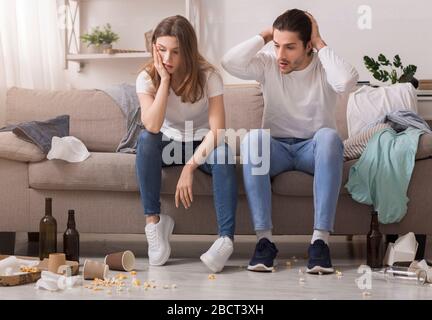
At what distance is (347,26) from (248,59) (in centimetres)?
166

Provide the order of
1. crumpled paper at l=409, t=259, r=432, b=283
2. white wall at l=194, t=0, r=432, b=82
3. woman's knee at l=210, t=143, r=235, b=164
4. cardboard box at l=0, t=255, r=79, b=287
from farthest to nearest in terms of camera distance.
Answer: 1. white wall at l=194, t=0, r=432, b=82
2. woman's knee at l=210, t=143, r=235, b=164
3. crumpled paper at l=409, t=259, r=432, b=283
4. cardboard box at l=0, t=255, r=79, b=287

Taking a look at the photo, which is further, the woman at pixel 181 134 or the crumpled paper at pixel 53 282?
the woman at pixel 181 134

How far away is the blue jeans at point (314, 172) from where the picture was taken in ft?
8.96

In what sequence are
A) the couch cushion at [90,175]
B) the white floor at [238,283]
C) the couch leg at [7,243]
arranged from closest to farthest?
the white floor at [238,283]
the couch cushion at [90,175]
the couch leg at [7,243]

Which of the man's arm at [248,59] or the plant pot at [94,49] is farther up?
the plant pot at [94,49]

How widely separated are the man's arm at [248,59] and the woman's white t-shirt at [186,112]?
0.32 ft

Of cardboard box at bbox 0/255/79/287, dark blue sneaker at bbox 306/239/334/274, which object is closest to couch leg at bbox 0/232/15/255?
cardboard box at bbox 0/255/79/287

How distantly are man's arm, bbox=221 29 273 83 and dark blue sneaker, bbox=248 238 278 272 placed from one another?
69 cm

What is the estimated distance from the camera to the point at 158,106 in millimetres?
2859

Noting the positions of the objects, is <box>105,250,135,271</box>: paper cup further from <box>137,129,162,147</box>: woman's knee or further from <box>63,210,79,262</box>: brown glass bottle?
<box>137,129,162,147</box>: woman's knee

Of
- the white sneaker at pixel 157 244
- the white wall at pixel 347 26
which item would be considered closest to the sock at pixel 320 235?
the white sneaker at pixel 157 244

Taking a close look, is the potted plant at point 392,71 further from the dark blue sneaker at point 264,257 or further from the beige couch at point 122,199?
the dark blue sneaker at point 264,257

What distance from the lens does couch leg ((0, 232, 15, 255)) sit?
3178mm
